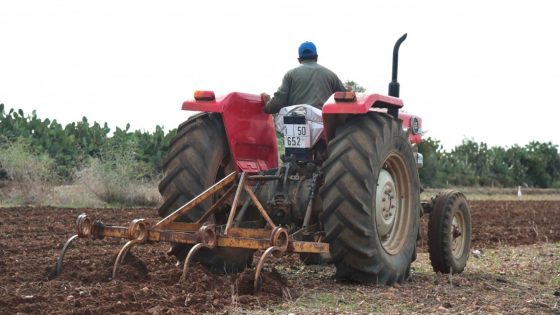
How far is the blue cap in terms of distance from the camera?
25.4 feet

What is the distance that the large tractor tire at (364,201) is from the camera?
665cm

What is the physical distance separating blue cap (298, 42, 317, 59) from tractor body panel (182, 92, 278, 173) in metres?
0.58

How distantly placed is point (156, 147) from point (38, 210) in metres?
9.18

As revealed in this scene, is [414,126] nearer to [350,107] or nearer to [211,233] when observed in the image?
[350,107]

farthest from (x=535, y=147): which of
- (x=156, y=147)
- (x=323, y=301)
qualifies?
(x=323, y=301)

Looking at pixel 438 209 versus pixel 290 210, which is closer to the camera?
pixel 290 210

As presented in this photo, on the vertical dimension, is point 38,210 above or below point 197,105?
below

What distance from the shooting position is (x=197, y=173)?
7266mm

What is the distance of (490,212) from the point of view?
19359 mm

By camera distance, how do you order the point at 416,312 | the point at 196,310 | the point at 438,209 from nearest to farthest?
the point at 196,310
the point at 416,312
the point at 438,209

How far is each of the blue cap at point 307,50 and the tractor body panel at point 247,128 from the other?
22.7 inches

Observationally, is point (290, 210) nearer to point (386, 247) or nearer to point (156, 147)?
point (386, 247)

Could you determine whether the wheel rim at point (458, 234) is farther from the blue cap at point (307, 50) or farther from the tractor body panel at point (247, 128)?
the blue cap at point (307, 50)

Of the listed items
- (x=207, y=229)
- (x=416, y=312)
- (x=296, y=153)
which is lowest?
(x=416, y=312)
